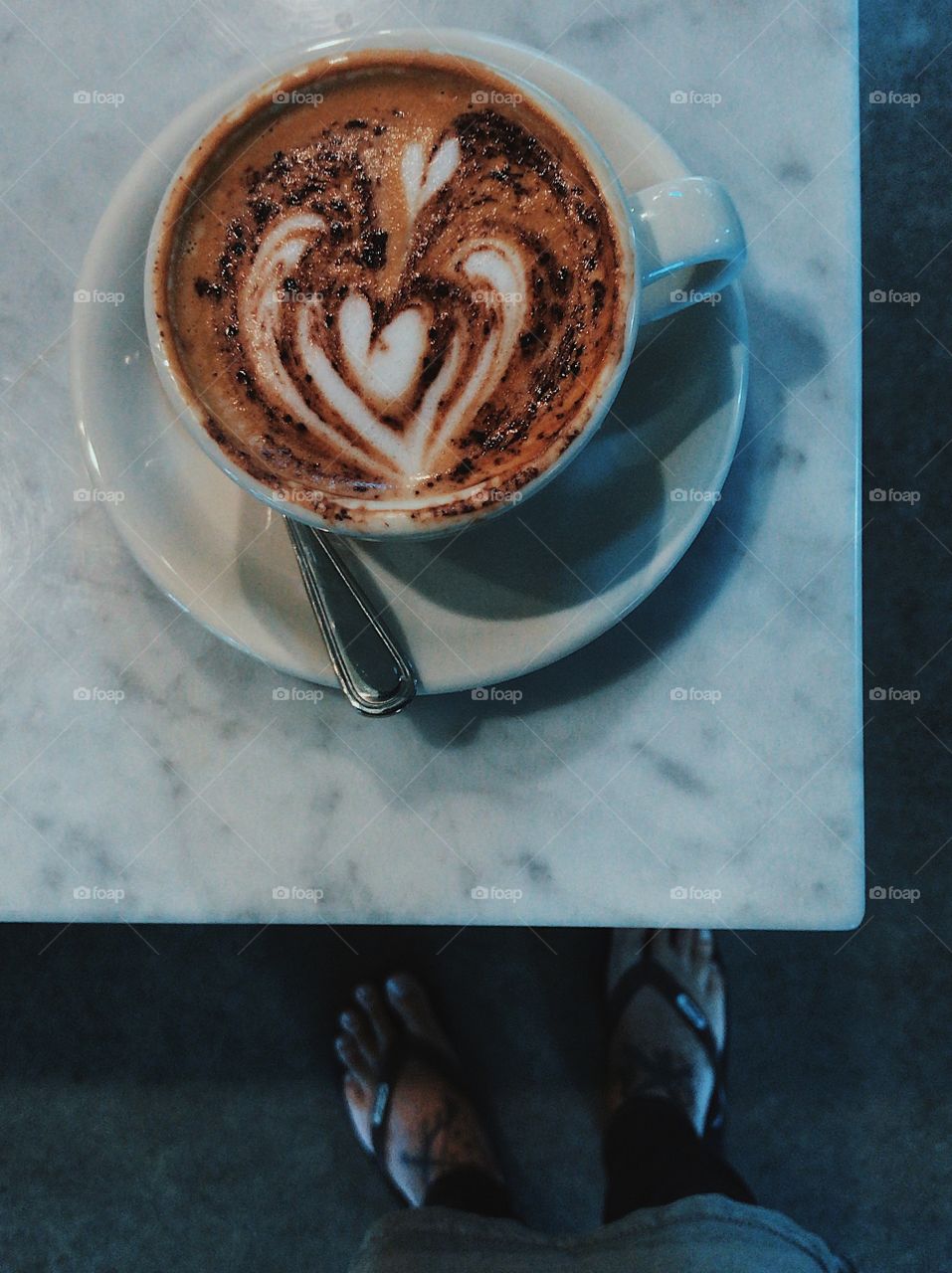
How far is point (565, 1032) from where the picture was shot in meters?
1.50

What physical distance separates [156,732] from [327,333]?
0.36 metres

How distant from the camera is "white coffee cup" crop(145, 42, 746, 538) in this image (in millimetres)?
673

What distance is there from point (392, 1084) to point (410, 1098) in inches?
1.6

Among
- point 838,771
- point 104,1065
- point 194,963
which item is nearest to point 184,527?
point 838,771

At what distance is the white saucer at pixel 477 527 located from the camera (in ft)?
2.49

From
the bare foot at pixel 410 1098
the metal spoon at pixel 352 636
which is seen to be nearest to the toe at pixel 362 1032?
the bare foot at pixel 410 1098

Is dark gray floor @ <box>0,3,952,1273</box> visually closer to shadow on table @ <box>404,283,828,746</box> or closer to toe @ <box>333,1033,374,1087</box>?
toe @ <box>333,1033,374,1087</box>

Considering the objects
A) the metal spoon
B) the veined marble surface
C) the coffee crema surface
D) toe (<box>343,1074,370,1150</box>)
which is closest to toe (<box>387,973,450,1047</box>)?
toe (<box>343,1074,370,1150</box>)

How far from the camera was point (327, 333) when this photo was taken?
0.74 meters

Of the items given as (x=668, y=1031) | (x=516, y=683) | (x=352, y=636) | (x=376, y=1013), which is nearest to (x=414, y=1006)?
(x=376, y=1013)

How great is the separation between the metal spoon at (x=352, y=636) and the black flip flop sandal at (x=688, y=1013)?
0.91m

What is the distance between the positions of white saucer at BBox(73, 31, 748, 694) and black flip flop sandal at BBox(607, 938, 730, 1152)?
90 centimetres

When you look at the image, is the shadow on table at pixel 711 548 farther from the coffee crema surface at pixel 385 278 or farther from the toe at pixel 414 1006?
the toe at pixel 414 1006

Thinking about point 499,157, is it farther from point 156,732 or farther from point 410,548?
point 156,732
